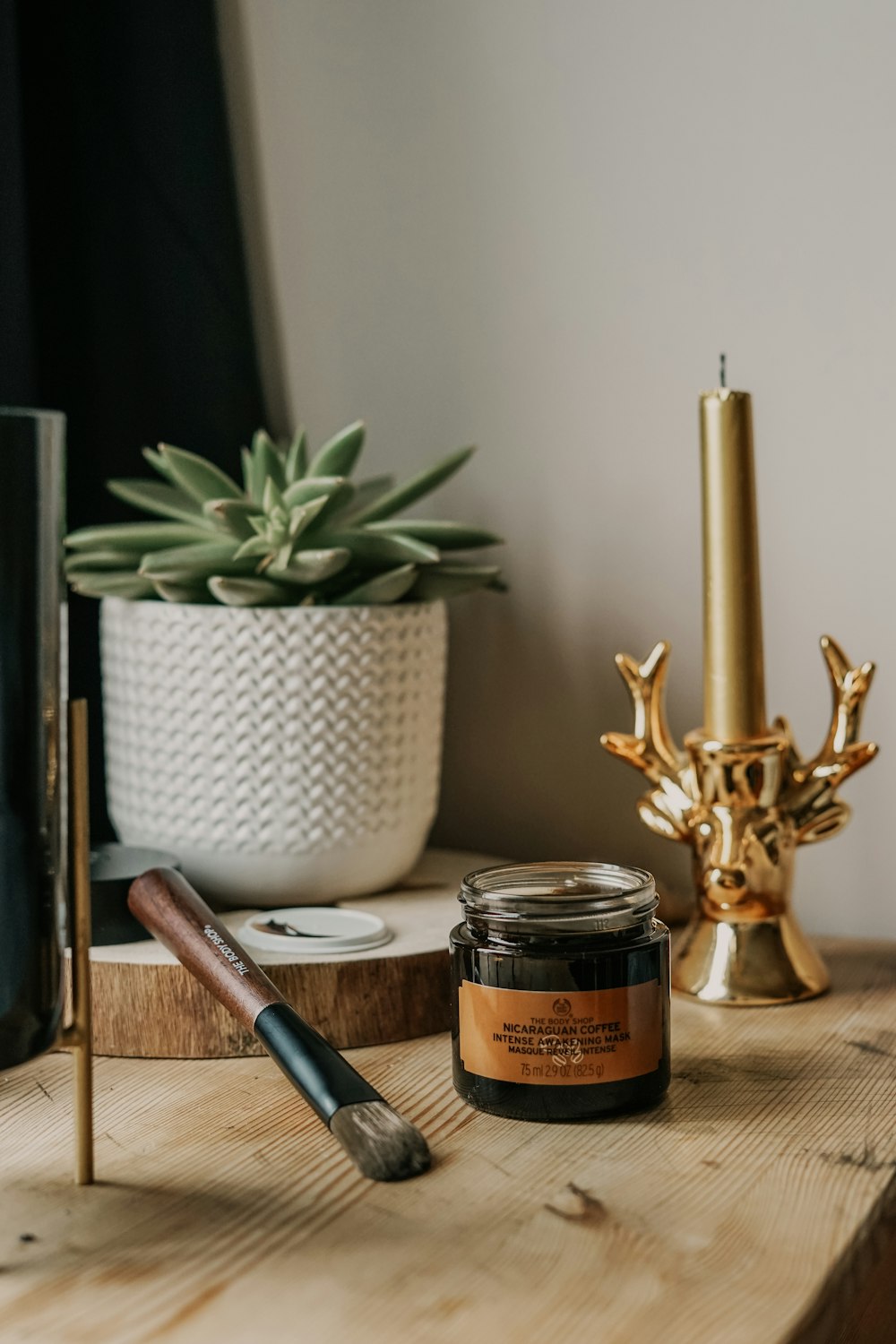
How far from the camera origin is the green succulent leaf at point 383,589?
744 millimetres

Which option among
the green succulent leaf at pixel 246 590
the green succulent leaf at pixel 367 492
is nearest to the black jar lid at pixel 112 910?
the green succulent leaf at pixel 246 590

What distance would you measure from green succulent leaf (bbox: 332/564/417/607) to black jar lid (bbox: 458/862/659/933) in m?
0.20

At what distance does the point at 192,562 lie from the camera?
0.73 meters

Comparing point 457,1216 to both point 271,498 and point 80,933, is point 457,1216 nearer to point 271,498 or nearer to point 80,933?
point 80,933

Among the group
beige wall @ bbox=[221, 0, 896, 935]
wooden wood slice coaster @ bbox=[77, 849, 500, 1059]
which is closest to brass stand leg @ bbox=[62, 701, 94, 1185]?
wooden wood slice coaster @ bbox=[77, 849, 500, 1059]

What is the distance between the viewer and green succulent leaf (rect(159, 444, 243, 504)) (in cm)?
75

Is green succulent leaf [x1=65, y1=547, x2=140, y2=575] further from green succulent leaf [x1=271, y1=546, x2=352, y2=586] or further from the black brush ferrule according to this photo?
the black brush ferrule

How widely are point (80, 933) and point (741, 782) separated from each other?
36cm

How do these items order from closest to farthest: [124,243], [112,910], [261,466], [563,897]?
[563,897] < [112,910] < [261,466] < [124,243]

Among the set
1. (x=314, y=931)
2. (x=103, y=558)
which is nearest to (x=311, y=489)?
(x=103, y=558)

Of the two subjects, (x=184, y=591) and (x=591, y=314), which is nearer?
(x=184, y=591)

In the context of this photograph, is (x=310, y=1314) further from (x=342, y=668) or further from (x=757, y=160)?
(x=757, y=160)

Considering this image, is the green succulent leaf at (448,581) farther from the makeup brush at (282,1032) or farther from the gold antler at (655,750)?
the makeup brush at (282,1032)

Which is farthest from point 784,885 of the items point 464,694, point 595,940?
Result: point 464,694
